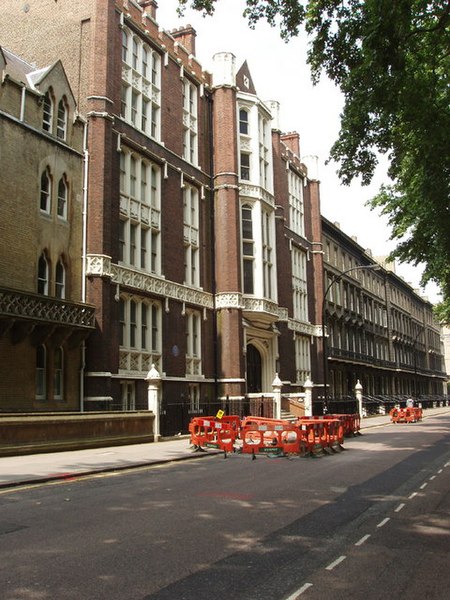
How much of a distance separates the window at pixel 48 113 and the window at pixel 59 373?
28.9ft

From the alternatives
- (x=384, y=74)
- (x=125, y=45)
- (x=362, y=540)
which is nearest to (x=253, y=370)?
(x=125, y=45)

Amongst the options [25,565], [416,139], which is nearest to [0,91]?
[416,139]

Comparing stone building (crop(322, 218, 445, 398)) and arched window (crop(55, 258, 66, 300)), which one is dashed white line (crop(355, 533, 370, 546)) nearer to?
arched window (crop(55, 258, 66, 300))

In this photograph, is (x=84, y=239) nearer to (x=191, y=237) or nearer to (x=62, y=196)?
(x=62, y=196)

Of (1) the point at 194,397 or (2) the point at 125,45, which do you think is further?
(1) the point at 194,397

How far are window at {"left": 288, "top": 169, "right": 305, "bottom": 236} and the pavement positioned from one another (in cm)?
2517

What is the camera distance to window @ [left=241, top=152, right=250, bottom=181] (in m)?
35.3

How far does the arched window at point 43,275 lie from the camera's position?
73.3 feet

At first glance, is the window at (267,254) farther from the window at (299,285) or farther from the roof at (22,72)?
the roof at (22,72)

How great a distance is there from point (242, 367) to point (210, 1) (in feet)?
70.9

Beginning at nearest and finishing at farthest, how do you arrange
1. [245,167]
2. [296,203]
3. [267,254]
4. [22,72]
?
[22,72] < [245,167] < [267,254] < [296,203]

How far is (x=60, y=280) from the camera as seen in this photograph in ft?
76.2

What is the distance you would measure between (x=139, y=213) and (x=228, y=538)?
21412 millimetres

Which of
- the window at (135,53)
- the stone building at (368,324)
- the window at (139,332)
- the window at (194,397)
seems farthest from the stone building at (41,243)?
the stone building at (368,324)
